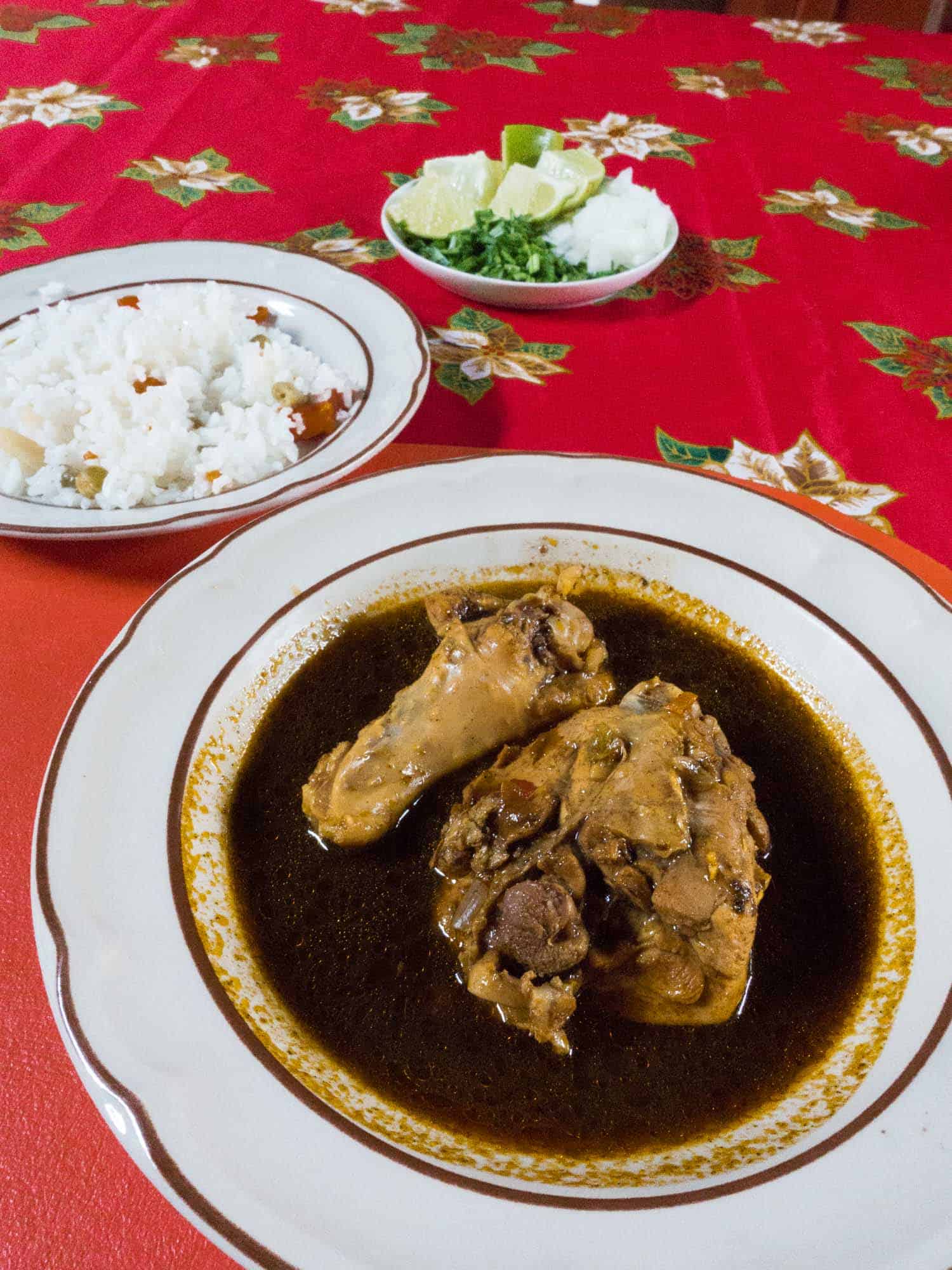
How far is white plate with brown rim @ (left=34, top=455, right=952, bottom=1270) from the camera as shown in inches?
40.3

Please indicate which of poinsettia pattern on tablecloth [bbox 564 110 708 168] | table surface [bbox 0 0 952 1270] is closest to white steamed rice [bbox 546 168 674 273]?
table surface [bbox 0 0 952 1270]

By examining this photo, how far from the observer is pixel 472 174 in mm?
2973

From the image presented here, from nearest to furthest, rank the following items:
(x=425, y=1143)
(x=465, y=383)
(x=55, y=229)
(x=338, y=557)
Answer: (x=425, y=1143), (x=338, y=557), (x=465, y=383), (x=55, y=229)

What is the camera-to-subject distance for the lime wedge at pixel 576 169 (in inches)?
116

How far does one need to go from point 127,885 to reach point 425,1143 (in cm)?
57

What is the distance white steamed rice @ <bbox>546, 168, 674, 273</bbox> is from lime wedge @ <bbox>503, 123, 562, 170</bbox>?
37 centimetres

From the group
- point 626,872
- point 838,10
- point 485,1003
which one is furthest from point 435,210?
point 838,10

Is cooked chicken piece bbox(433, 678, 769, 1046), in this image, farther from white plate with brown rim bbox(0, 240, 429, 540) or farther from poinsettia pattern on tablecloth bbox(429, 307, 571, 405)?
poinsettia pattern on tablecloth bbox(429, 307, 571, 405)

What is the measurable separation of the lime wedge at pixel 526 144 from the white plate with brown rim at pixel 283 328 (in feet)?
3.04

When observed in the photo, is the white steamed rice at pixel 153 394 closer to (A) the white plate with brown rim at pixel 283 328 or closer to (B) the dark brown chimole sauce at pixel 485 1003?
(A) the white plate with brown rim at pixel 283 328

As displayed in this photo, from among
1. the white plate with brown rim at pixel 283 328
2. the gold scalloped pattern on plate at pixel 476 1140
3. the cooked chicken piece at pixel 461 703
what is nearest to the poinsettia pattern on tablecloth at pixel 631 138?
the white plate with brown rim at pixel 283 328

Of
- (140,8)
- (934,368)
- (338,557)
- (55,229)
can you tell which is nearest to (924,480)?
(934,368)

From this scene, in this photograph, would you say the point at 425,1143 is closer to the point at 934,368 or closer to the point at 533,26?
the point at 934,368

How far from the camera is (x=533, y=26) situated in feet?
14.7
